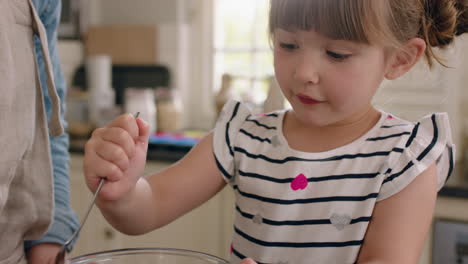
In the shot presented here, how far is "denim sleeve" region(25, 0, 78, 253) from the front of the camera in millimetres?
694

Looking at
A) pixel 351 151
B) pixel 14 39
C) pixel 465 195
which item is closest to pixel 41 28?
pixel 14 39

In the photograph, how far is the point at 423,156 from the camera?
67cm

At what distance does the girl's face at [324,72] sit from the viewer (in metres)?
0.61

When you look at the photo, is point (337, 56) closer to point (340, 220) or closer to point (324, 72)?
point (324, 72)

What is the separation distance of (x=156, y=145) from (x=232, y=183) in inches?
39.3

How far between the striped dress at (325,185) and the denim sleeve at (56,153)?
22cm

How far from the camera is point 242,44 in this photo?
2307mm

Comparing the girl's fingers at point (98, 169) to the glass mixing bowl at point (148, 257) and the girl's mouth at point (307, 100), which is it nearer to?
the glass mixing bowl at point (148, 257)

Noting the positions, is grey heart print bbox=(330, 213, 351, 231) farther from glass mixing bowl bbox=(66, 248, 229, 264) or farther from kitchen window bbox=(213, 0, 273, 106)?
kitchen window bbox=(213, 0, 273, 106)

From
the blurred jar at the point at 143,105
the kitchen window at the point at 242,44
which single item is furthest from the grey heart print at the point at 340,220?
the kitchen window at the point at 242,44

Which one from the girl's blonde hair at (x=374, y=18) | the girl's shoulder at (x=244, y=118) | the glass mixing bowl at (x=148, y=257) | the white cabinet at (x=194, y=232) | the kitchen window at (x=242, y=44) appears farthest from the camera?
the kitchen window at (x=242, y=44)

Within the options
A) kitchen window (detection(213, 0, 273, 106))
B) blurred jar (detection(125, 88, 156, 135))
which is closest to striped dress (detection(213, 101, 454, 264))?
blurred jar (detection(125, 88, 156, 135))

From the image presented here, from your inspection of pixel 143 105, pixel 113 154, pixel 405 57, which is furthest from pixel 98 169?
pixel 143 105

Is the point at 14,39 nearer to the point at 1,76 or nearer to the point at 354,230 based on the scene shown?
the point at 1,76
